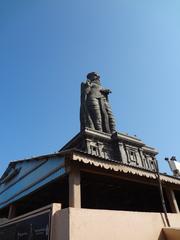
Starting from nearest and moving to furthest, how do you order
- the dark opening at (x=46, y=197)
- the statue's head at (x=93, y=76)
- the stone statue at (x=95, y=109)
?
the dark opening at (x=46, y=197)
the stone statue at (x=95, y=109)
the statue's head at (x=93, y=76)

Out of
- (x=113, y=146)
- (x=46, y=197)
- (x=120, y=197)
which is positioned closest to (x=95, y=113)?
(x=113, y=146)

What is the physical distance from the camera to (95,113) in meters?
27.2

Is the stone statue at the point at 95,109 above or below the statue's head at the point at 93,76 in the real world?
below

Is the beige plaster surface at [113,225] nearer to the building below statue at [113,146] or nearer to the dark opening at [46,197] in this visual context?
the dark opening at [46,197]

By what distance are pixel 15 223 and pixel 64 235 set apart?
2485 mm

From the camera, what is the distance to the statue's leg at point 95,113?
87.0 feet

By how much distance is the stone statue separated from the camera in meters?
26.8

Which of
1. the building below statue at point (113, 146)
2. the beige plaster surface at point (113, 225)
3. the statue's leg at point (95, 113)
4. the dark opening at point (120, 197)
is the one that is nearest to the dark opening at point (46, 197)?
the dark opening at point (120, 197)

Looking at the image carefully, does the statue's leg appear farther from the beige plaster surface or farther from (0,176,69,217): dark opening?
the beige plaster surface

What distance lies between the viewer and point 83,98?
2916 centimetres

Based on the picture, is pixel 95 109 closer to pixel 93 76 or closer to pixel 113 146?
pixel 113 146

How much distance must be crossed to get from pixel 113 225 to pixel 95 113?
22675 millimetres

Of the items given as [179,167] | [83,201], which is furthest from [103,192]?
[179,167]

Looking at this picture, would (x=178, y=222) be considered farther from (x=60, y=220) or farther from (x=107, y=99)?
(x=107, y=99)
